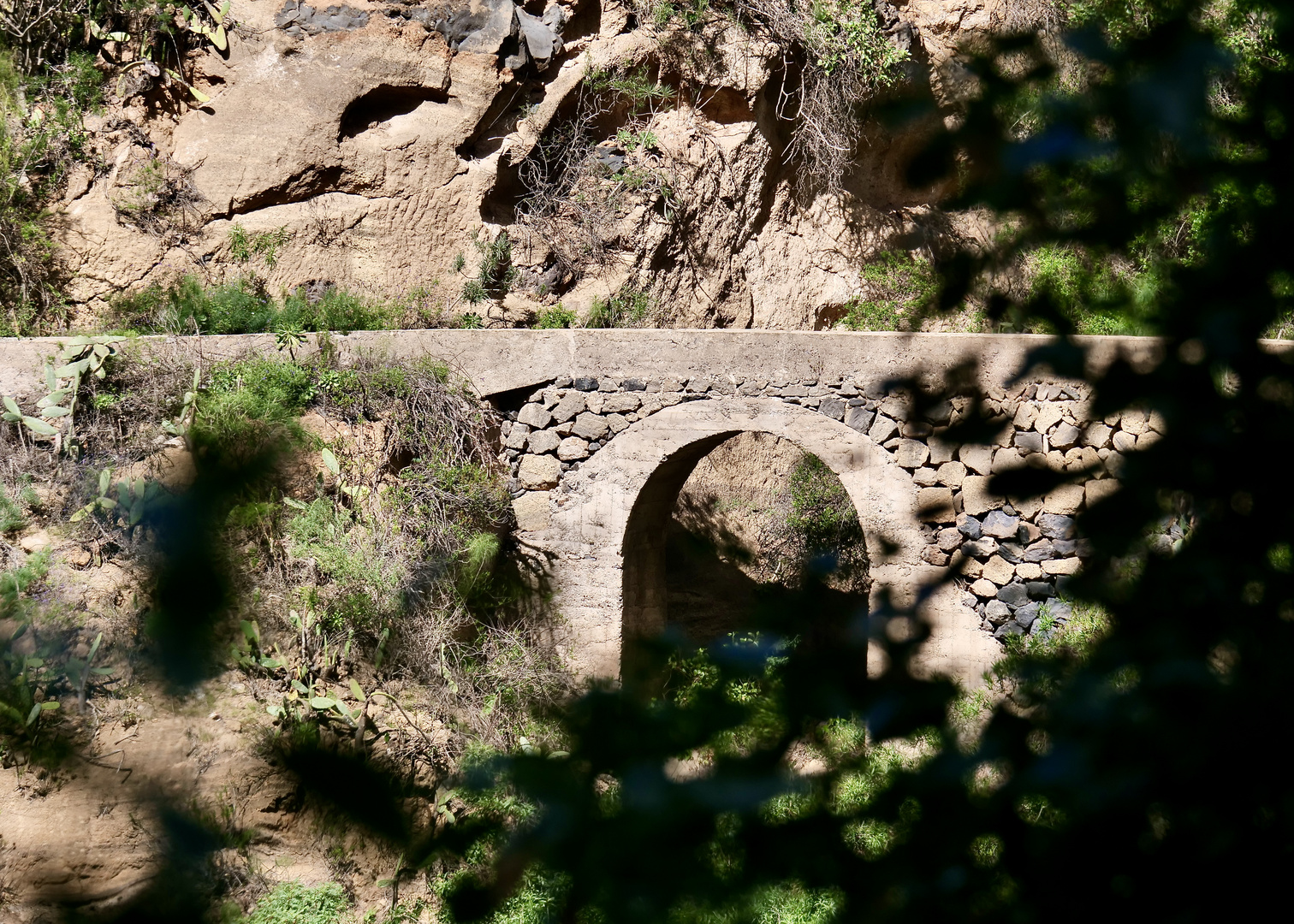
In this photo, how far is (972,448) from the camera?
594 centimetres

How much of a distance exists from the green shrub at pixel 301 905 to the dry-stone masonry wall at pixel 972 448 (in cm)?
286

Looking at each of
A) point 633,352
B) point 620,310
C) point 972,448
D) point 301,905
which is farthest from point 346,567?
point 620,310

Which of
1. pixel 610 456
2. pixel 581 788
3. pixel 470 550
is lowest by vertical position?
pixel 470 550

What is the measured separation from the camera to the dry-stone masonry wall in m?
6.13


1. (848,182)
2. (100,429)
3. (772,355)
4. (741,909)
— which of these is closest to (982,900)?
(741,909)

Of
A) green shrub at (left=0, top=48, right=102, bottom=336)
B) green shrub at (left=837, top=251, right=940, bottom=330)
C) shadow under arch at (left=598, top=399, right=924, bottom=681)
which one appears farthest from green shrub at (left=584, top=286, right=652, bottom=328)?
green shrub at (left=0, top=48, right=102, bottom=336)

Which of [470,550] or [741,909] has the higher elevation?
[741,909]

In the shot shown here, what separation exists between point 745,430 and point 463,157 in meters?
4.01

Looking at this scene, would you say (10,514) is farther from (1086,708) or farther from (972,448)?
(1086,708)

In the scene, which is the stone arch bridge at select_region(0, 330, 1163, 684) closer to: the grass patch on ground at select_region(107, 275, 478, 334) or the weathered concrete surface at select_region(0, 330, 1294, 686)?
the weathered concrete surface at select_region(0, 330, 1294, 686)

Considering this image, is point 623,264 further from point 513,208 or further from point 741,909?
point 741,909

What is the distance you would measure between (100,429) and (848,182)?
23.5 feet

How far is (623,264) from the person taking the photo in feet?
30.4

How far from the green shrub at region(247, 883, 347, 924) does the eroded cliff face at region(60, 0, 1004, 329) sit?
4.83 meters
